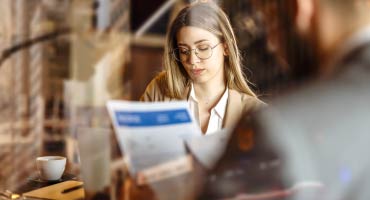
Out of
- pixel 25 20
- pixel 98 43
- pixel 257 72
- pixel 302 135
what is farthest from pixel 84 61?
pixel 302 135

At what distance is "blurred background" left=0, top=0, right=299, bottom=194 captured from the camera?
84 centimetres

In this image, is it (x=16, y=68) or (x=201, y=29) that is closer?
(x=201, y=29)

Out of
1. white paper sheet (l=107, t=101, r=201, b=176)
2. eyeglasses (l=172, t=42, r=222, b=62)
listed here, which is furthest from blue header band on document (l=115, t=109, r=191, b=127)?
eyeglasses (l=172, t=42, r=222, b=62)

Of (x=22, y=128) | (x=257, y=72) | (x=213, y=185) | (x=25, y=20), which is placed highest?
(x=25, y=20)

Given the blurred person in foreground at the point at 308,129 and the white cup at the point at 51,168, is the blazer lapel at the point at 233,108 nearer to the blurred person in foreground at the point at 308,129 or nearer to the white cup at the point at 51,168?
the blurred person in foreground at the point at 308,129

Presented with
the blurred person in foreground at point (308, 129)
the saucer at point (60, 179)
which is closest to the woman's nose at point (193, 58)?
the blurred person in foreground at point (308, 129)

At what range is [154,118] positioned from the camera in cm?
83

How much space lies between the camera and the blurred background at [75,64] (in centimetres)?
84

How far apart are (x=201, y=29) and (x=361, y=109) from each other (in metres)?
0.32

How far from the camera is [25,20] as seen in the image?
38.7 inches

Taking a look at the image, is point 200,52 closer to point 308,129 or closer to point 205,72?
point 205,72

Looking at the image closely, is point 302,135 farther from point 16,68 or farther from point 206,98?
point 16,68

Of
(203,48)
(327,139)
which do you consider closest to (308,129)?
(327,139)

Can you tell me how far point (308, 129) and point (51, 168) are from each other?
1.73 ft
